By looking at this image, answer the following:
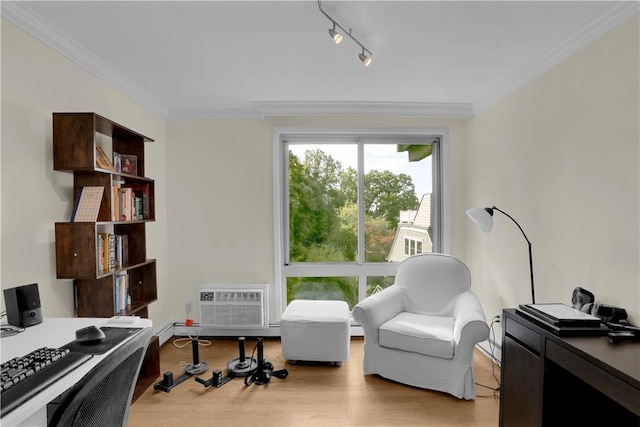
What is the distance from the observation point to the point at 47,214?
1.95m

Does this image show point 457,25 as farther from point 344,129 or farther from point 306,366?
point 306,366

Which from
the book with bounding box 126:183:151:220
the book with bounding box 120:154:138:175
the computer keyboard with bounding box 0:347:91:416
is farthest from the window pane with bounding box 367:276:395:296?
the computer keyboard with bounding box 0:347:91:416

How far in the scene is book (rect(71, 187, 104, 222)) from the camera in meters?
2.00

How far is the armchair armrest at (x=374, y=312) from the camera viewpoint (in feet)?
8.45

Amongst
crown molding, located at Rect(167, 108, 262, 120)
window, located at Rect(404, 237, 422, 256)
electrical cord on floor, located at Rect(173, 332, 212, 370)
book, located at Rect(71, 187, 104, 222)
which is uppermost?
crown molding, located at Rect(167, 108, 262, 120)

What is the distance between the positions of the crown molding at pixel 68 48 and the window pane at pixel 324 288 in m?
2.30

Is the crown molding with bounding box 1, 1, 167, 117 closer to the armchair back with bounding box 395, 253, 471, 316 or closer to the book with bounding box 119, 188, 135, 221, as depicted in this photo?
the book with bounding box 119, 188, 135, 221

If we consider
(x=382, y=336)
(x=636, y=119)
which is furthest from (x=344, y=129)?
(x=636, y=119)

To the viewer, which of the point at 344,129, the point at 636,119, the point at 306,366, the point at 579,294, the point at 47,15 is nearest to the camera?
the point at 636,119

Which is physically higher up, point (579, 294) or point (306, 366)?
point (579, 294)

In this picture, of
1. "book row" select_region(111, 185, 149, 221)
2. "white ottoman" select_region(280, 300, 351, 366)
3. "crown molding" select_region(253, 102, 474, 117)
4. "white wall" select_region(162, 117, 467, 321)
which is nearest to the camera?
"book row" select_region(111, 185, 149, 221)

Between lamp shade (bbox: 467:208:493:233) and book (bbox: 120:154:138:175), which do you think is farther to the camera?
book (bbox: 120:154:138:175)

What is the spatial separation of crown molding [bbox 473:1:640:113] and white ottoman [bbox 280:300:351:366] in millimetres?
2338

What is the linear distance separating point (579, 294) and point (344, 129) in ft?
7.78
